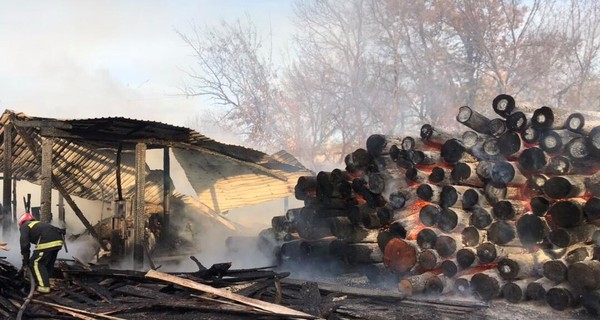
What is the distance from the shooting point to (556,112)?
7.91 metres

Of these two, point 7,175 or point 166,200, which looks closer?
point 7,175

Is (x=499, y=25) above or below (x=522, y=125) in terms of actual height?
above

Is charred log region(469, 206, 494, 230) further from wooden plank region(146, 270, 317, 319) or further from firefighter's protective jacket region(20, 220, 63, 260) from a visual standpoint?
firefighter's protective jacket region(20, 220, 63, 260)

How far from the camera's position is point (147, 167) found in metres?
15.1

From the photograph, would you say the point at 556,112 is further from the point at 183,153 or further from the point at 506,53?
the point at 506,53

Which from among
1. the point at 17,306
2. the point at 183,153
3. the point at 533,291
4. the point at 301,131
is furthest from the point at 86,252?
the point at 301,131

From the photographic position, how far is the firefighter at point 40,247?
27.0ft

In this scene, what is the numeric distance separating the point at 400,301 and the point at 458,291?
966 mm

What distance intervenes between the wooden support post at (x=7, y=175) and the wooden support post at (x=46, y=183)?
1344mm

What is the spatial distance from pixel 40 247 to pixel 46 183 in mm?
2766

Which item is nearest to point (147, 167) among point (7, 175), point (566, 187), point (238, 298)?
point (7, 175)

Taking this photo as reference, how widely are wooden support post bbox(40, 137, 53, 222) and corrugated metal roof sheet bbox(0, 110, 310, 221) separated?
31cm

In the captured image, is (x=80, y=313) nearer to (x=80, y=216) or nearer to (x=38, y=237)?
(x=38, y=237)

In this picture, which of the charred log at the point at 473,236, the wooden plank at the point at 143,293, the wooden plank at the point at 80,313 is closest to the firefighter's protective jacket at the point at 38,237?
the wooden plank at the point at 143,293
